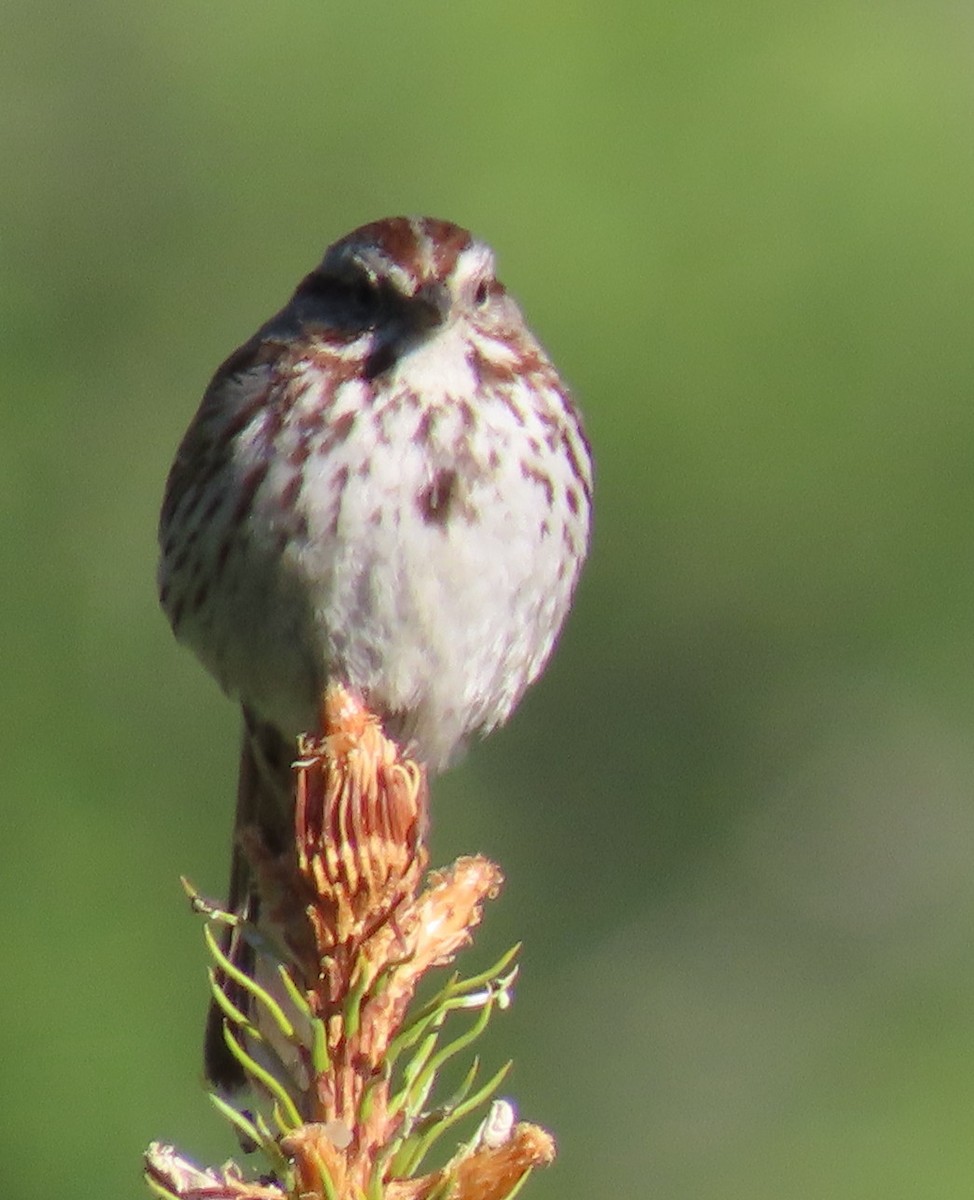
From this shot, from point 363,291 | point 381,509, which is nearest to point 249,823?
point 381,509

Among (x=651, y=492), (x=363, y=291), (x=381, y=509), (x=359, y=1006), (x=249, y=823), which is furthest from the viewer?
(x=651, y=492)

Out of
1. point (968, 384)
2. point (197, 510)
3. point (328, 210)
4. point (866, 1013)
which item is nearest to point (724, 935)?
point (866, 1013)

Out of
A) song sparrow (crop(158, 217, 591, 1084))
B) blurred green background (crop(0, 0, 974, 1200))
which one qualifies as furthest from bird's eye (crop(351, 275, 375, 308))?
blurred green background (crop(0, 0, 974, 1200))

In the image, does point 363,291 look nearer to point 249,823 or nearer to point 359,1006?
point 249,823

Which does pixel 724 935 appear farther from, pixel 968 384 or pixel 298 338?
pixel 298 338

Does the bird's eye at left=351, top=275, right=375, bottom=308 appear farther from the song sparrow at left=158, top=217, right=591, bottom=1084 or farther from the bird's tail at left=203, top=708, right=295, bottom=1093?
the bird's tail at left=203, top=708, right=295, bottom=1093

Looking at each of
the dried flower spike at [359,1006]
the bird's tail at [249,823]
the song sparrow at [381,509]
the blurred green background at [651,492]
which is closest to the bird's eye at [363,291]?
the song sparrow at [381,509]
